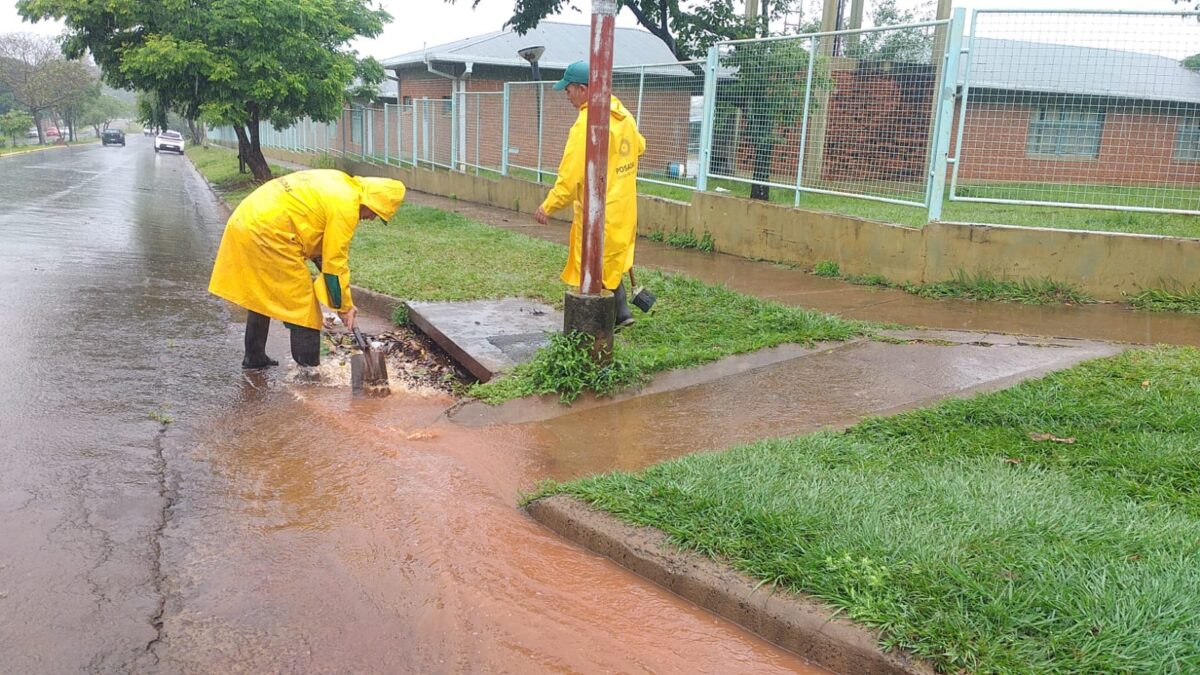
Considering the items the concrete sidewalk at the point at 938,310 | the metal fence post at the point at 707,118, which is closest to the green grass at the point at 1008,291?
the concrete sidewalk at the point at 938,310

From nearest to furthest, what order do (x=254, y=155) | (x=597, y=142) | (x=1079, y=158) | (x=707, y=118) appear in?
(x=597, y=142) < (x=1079, y=158) < (x=707, y=118) < (x=254, y=155)

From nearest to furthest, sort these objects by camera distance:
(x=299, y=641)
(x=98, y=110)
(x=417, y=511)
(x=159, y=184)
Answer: (x=299, y=641) < (x=417, y=511) < (x=159, y=184) < (x=98, y=110)

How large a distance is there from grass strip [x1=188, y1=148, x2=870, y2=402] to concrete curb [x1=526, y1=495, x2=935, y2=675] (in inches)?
60.4

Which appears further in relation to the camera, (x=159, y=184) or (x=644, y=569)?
(x=159, y=184)

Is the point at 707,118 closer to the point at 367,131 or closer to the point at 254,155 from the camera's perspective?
the point at 254,155

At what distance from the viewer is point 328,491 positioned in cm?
385

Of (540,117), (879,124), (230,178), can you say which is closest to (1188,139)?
(879,124)

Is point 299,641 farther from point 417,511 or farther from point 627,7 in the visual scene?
point 627,7

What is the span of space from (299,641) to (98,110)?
113m

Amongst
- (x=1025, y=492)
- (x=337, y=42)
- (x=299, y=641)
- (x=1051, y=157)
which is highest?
(x=337, y=42)

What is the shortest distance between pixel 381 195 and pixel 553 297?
98.4 inches

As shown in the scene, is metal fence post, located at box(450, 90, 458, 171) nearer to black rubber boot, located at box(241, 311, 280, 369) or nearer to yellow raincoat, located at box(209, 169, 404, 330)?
→ black rubber boot, located at box(241, 311, 280, 369)

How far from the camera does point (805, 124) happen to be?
8.79m

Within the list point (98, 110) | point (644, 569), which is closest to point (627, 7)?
point (644, 569)
